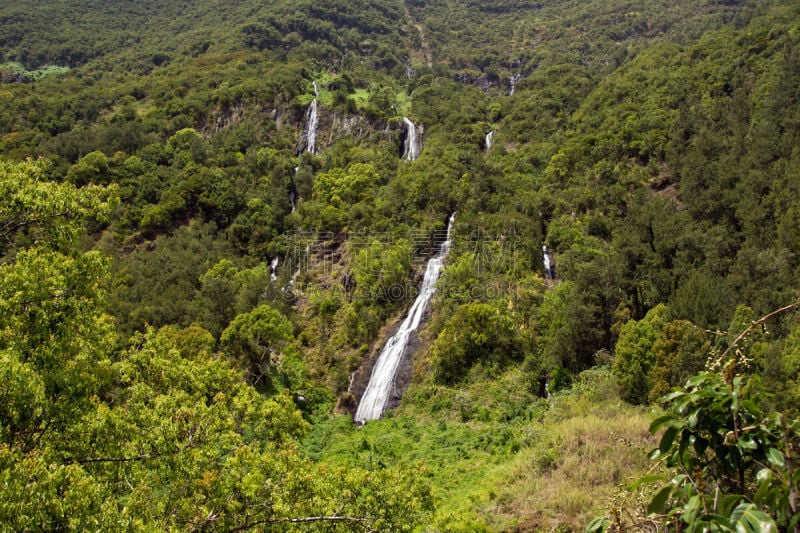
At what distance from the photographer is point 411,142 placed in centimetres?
5425

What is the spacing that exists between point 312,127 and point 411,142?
1385 centimetres

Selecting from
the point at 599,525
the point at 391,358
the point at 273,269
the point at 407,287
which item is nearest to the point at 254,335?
the point at 391,358

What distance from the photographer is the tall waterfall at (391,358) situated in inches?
1022

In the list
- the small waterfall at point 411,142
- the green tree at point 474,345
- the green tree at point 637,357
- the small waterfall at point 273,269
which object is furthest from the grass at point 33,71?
the green tree at point 637,357

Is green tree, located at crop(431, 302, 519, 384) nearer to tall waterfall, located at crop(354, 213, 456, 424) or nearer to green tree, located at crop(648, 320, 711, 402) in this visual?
tall waterfall, located at crop(354, 213, 456, 424)

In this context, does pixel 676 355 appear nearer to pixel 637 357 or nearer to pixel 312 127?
pixel 637 357

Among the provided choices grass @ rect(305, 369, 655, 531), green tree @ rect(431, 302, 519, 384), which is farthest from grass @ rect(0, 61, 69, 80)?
green tree @ rect(431, 302, 519, 384)

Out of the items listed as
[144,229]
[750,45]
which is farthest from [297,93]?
[750,45]

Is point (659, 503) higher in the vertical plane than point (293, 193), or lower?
higher

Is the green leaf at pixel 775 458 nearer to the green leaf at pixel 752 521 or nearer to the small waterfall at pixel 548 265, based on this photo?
the green leaf at pixel 752 521

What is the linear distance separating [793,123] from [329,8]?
9606 cm

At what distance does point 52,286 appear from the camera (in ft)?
23.2

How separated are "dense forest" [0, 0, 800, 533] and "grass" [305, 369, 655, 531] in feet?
0.37

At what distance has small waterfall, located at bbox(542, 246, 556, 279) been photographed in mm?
30744
